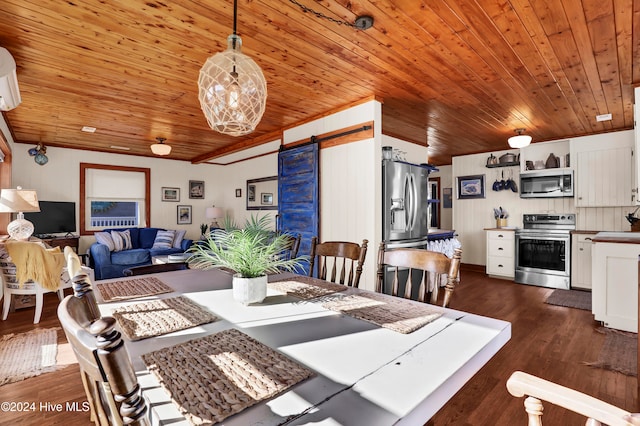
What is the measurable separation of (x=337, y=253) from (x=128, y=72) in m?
2.53

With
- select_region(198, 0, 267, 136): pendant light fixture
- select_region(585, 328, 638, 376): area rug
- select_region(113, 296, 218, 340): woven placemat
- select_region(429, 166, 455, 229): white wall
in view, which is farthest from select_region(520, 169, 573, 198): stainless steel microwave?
select_region(113, 296, 218, 340): woven placemat

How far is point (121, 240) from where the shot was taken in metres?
5.74

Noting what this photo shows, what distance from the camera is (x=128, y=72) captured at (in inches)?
113

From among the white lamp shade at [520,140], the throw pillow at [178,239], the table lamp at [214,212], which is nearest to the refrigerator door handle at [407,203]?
the white lamp shade at [520,140]

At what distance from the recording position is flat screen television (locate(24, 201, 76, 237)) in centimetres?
529

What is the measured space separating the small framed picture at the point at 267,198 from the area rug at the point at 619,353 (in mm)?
5255

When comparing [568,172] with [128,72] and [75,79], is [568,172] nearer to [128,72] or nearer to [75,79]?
[128,72]

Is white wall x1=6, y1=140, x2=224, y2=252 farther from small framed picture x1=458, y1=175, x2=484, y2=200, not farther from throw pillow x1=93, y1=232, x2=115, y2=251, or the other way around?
small framed picture x1=458, y1=175, x2=484, y2=200

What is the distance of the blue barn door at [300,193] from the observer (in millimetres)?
3990

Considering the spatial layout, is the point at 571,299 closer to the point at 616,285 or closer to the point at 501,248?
the point at 616,285

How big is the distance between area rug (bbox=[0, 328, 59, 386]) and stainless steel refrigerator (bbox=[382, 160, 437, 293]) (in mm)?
3015

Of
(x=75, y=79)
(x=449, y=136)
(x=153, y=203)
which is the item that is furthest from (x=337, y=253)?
(x=153, y=203)

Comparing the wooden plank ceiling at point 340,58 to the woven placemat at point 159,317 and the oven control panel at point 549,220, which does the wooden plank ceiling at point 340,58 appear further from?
the woven placemat at point 159,317

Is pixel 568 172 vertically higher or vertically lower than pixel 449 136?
lower
